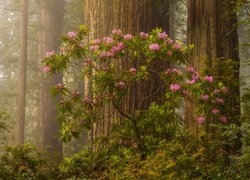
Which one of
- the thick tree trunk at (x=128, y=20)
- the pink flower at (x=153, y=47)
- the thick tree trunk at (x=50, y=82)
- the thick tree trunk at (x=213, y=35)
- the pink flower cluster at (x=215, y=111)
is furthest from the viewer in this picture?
the thick tree trunk at (x=50, y=82)

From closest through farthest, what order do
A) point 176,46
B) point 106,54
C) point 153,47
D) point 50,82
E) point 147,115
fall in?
1. point 153,47
2. point 106,54
3. point 176,46
4. point 147,115
5. point 50,82

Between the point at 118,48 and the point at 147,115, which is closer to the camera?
the point at 118,48

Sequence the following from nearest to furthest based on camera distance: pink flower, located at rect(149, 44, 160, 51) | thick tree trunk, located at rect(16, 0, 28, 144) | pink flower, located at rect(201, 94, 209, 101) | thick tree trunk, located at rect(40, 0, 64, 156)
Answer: pink flower, located at rect(149, 44, 160, 51), pink flower, located at rect(201, 94, 209, 101), thick tree trunk, located at rect(40, 0, 64, 156), thick tree trunk, located at rect(16, 0, 28, 144)

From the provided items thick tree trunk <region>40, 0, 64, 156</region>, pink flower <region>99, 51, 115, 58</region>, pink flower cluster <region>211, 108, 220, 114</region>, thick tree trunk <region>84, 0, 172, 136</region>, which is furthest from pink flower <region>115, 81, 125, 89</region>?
thick tree trunk <region>40, 0, 64, 156</region>

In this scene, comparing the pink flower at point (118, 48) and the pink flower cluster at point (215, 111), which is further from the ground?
the pink flower at point (118, 48)

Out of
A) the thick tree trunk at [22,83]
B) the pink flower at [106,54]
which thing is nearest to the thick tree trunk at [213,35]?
the pink flower at [106,54]

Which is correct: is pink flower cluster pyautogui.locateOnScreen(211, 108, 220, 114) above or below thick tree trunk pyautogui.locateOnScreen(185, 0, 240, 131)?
below

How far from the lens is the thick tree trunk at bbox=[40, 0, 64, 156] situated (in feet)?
45.9

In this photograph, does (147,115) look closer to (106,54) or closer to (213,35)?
(106,54)

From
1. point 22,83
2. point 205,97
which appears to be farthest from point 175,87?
point 22,83

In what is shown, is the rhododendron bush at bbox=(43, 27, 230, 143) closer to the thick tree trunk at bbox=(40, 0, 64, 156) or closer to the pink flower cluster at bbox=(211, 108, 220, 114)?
the pink flower cluster at bbox=(211, 108, 220, 114)

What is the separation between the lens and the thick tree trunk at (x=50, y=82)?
14.0 metres

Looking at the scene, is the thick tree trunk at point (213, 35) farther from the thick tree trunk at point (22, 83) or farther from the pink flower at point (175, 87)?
the thick tree trunk at point (22, 83)

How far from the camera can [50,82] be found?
1453cm
